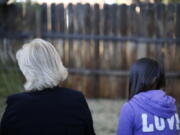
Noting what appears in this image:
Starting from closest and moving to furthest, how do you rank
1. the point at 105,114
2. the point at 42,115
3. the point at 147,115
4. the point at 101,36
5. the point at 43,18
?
the point at 42,115 < the point at 147,115 < the point at 105,114 < the point at 101,36 < the point at 43,18

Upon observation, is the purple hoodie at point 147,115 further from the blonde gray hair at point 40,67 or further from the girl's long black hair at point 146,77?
the blonde gray hair at point 40,67

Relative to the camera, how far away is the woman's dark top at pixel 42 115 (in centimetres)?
253

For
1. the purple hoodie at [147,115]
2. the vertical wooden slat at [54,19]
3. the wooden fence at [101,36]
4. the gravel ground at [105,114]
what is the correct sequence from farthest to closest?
the vertical wooden slat at [54,19], the wooden fence at [101,36], the gravel ground at [105,114], the purple hoodie at [147,115]

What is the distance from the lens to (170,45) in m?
9.20

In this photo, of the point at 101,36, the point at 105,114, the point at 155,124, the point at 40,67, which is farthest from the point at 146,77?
the point at 101,36

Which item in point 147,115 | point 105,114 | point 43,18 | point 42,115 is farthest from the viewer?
point 43,18

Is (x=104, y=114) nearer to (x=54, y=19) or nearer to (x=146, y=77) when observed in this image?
(x=54, y=19)

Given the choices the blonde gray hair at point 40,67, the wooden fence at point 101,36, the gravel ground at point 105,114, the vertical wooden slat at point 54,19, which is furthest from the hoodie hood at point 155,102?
the vertical wooden slat at point 54,19

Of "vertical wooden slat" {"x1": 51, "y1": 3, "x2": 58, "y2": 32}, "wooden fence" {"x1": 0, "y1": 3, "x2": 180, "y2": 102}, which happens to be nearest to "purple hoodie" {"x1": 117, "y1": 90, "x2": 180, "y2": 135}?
"wooden fence" {"x1": 0, "y1": 3, "x2": 180, "y2": 102}

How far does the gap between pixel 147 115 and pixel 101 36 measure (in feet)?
21.4

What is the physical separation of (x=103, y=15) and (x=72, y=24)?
0.67 m

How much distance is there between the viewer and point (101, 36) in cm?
937

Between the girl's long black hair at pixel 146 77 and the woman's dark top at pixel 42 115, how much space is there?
550mm

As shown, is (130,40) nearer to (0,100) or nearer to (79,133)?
(0,100)
